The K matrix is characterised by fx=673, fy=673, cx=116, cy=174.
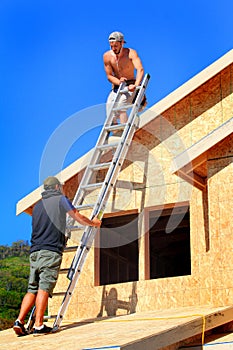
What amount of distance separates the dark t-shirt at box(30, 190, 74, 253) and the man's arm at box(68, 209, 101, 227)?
0.21 ft

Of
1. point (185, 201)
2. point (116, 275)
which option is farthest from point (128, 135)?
point (116, 275)

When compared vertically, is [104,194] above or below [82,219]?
above

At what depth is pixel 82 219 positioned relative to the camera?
344 inches

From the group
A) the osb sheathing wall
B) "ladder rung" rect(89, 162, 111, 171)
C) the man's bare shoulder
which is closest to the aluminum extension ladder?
"ladder rung" rect(89, 162, 111, 171)

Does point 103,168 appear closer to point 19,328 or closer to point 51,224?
point 51,224

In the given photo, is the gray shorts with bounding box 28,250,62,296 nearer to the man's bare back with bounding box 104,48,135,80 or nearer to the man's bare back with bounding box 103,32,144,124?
the man's bare back with bounding box 103,32,144,124

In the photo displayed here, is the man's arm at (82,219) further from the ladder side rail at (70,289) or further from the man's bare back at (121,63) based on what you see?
the man's bare back at (121,63)

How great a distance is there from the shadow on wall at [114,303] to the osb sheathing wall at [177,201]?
0.02m

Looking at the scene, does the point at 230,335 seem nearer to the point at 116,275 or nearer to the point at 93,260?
the point at 93,260

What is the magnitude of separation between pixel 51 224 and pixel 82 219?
408mm

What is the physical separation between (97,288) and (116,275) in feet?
13.2

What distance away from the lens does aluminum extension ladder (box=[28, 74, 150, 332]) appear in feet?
30.7

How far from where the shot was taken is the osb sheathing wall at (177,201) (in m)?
9.70

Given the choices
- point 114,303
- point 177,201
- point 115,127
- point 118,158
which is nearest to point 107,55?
point 115,127
